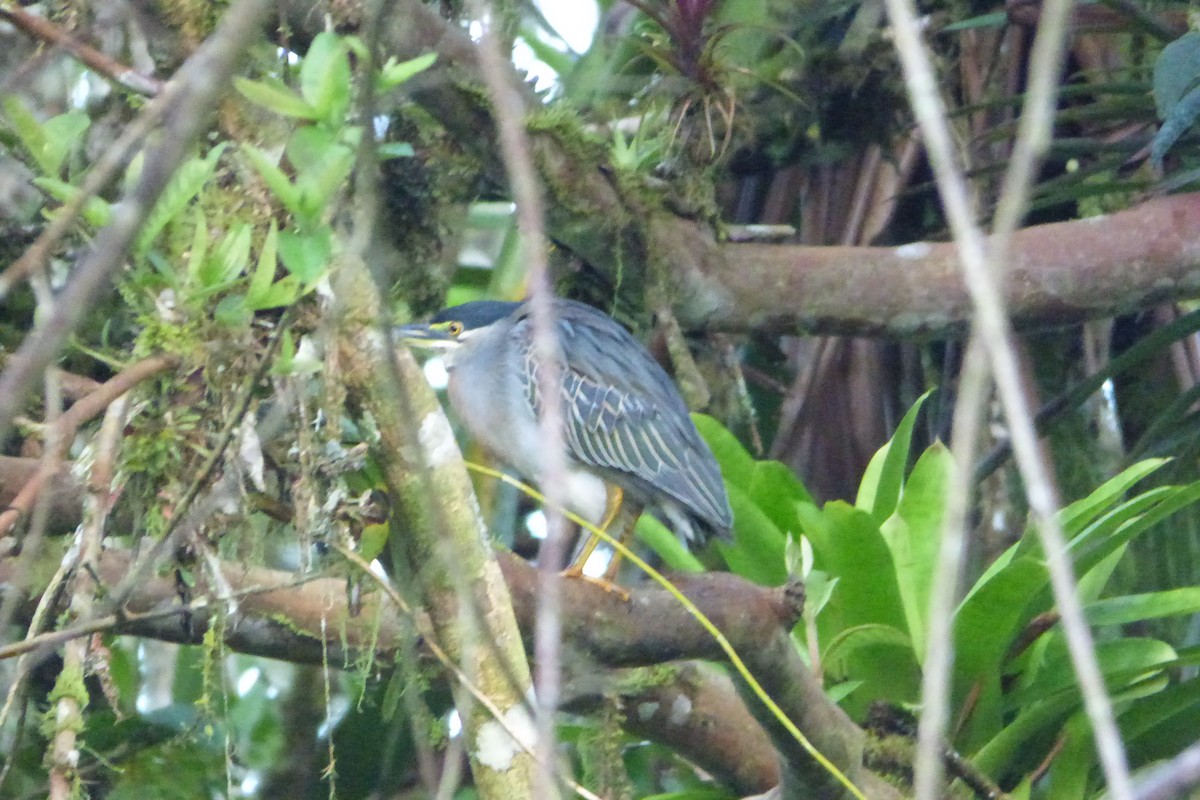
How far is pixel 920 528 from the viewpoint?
9.98 feet

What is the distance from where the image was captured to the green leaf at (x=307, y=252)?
1599 millimetres

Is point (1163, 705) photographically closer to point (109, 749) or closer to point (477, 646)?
point (477, 646)

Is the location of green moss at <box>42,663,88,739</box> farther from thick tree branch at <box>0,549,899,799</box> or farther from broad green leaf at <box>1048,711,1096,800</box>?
broad green leaf at <box>1048,711,1096,800</box>

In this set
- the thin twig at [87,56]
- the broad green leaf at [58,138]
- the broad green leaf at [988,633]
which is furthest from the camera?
the broad green leaf at [988,633]

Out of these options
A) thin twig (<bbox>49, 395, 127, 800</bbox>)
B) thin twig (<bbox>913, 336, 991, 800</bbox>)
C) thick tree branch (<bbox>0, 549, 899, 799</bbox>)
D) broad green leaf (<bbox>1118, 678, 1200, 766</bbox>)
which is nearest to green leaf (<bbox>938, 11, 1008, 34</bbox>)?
broad green leaf (<bbox>1118, 678, 1200, 766</bbox>)

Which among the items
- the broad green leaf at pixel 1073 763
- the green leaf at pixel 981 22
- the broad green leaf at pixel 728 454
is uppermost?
the green leaf at pixel 981 22

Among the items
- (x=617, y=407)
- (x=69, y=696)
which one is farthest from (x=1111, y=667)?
(x=69, y=696)

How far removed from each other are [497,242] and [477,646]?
10.5 ft

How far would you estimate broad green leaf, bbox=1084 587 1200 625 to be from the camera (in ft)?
9.20

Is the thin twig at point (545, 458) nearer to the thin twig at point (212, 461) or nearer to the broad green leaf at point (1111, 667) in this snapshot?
the thin twig at point (212, 461)

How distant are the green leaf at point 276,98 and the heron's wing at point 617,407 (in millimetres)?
1721

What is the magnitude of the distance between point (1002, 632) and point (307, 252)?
176cm

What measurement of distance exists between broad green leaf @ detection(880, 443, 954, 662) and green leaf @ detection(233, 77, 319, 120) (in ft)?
5.91

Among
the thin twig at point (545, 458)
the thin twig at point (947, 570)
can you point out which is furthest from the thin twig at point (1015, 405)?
the thin twig at point (545, 458)
